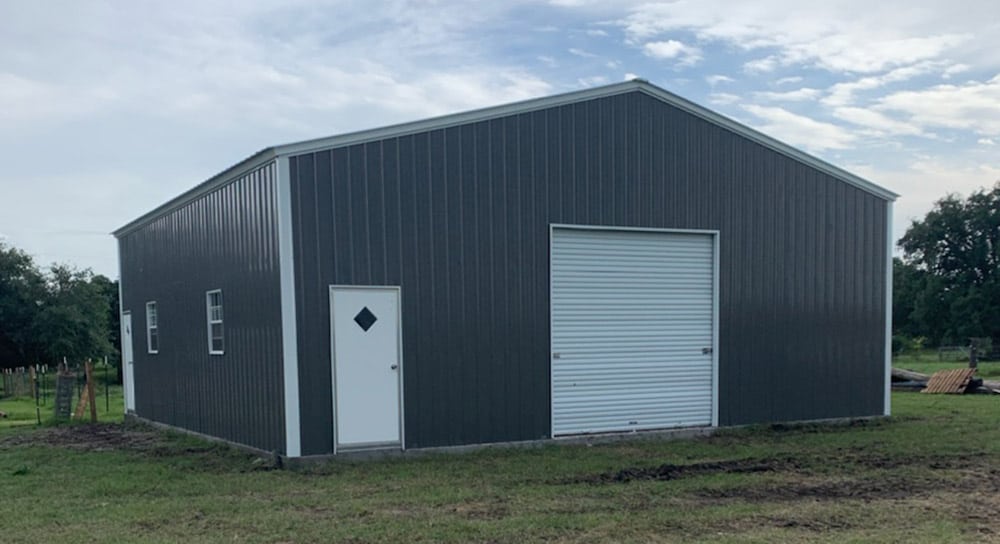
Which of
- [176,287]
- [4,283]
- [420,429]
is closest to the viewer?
[420,429]

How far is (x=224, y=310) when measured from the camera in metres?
11.7

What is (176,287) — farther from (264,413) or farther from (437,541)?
(437,541)

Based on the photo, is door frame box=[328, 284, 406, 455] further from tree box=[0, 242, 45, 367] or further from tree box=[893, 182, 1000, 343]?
tree box=[893, 182, 1000, 343]

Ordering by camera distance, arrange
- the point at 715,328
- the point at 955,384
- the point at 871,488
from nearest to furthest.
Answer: the point at 871,488, the point at 715,328, the point at 955,384

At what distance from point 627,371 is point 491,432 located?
2474 mm

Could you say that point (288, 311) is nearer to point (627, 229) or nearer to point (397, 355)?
point (397, 355)

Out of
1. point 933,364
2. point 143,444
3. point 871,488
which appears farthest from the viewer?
point 933,364

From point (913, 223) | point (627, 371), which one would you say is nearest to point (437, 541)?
point (627, 371)

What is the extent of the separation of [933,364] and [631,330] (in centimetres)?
2702

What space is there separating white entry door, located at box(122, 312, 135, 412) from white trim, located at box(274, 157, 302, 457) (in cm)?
927

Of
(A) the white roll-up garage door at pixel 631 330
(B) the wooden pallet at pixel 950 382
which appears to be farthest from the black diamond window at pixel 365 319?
(B) the wooden pallet at pixel 950 382

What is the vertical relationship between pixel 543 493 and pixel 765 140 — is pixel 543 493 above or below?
below

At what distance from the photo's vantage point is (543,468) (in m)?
9.26

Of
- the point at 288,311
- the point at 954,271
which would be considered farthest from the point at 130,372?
the point at 954,271
